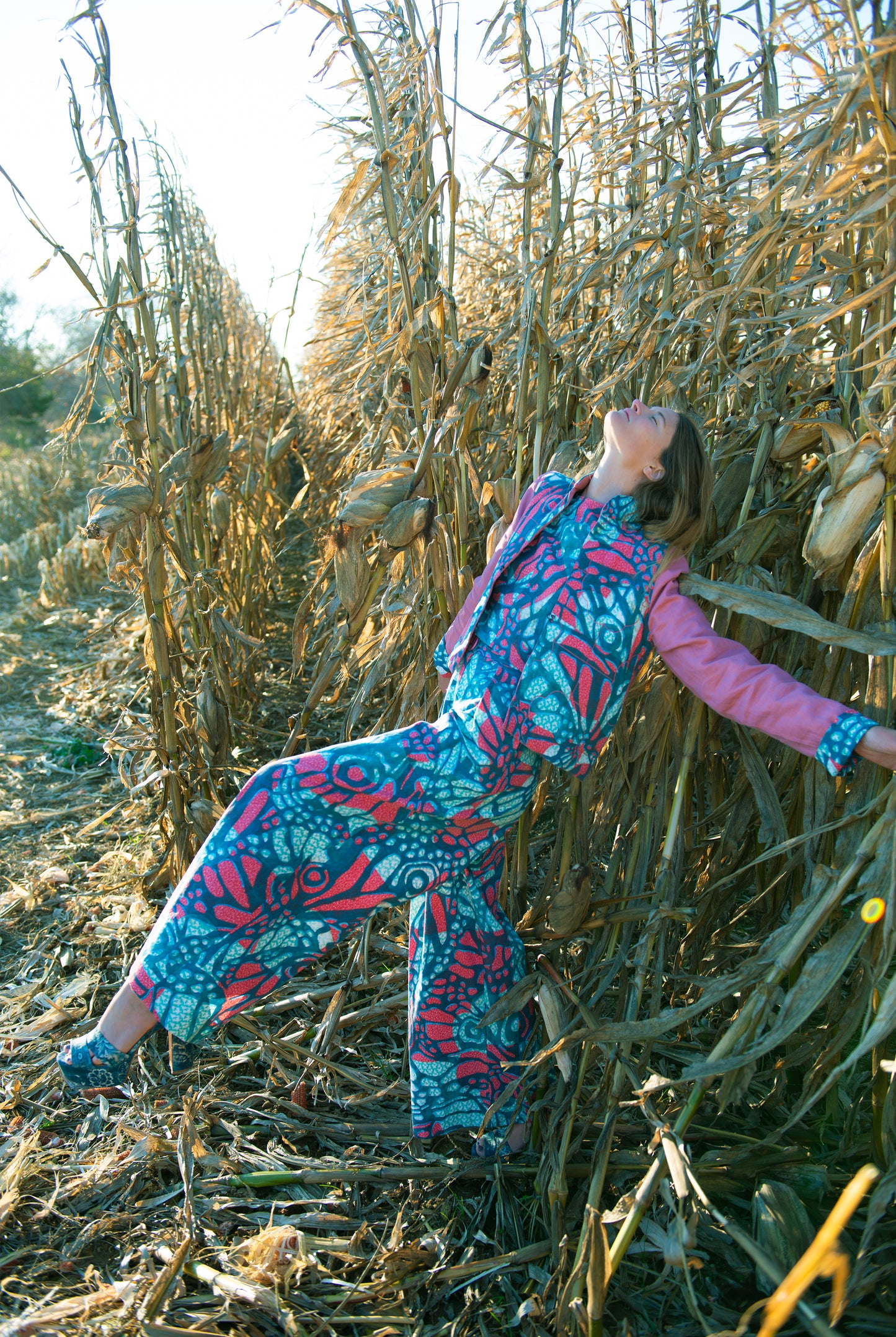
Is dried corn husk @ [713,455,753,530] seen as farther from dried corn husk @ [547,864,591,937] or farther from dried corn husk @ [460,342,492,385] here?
dried corn husk @ [547,864,591,937]

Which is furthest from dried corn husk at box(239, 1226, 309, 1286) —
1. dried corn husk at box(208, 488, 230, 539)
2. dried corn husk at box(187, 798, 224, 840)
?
dried corn husk at box(208, 488, 230, 539)

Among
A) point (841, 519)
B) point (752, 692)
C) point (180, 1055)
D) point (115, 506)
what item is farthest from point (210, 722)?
point (841, 519)

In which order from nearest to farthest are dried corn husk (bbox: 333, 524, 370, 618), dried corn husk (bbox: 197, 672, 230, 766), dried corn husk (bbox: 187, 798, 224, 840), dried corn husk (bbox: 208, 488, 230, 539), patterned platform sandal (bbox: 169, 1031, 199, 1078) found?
dried corn husk (bbox: 333, 524, 370, 618) < patterned platform sandal (bbox: 169, 1031, 199, 1078) < dried corn husk (bbox: 187, 798, 224, 840) < dried corn husk (bbox: 197, 672, 230, 766) < dried corn husk (bbox: 208, 488, 230, 539)

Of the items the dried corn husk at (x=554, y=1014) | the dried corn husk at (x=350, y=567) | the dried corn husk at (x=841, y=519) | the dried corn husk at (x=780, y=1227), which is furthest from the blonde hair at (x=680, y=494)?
the dried corn husk at (x=780, y=1227)

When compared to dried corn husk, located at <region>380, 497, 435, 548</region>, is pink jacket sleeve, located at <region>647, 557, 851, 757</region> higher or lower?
lower

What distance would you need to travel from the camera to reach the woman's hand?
880 mm

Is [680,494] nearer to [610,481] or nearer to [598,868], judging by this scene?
[610,481]

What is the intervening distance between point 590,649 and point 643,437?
26 cm

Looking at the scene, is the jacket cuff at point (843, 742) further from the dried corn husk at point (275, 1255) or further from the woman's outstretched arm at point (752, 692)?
the dried corn husk at point (275, 1255)

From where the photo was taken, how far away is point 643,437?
1.08 metres

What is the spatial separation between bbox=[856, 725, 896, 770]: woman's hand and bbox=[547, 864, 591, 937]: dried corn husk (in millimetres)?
382

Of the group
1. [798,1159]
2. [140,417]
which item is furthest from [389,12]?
[798,1159]

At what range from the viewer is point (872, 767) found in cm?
98

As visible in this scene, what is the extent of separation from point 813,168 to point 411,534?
599 millimetres
